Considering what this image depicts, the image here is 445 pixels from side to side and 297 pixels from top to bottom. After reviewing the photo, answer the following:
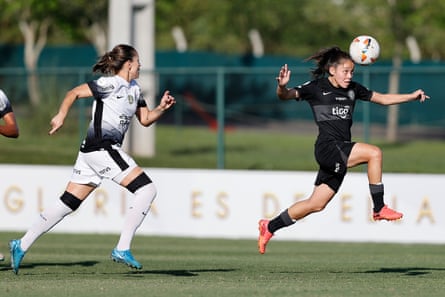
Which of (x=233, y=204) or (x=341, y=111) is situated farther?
(x=233, y=204)

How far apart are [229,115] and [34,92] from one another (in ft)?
45.6

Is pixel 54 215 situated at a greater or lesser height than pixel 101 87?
lesser

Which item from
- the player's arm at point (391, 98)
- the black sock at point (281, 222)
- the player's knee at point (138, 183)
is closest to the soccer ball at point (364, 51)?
the player's arm at point (391, 98)

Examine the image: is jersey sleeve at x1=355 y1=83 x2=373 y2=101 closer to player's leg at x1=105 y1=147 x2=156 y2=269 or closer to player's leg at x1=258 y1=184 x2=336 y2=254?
player's leg at x1=258 y1=184 x2=336 y2=254

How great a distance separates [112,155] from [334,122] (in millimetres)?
2053

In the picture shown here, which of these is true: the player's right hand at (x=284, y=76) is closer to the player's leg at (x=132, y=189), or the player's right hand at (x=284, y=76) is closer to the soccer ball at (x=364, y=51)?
the soccer ball at (x=364, y=51)

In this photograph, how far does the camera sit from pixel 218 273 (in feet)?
35.4

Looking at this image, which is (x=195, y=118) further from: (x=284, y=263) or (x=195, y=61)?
(x=284, y=263)

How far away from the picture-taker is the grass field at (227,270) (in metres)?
9.16

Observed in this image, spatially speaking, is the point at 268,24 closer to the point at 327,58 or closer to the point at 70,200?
the point at 327,58

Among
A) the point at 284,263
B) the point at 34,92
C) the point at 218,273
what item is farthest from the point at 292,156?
the point at 218,273

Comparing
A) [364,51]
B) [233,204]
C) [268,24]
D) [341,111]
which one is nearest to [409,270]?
[341,111]

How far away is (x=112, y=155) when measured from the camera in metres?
10.1

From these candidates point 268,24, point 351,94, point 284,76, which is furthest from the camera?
point 268,24
